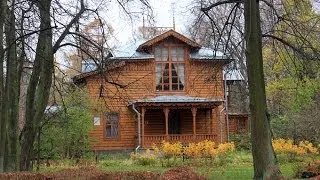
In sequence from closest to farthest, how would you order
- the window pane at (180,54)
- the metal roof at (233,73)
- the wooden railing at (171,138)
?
the metal roof at (233,73), the wooden railing at (171,138), the window pane at (180,54)

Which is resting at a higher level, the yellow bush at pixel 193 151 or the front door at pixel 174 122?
the front door at pixel 174 122

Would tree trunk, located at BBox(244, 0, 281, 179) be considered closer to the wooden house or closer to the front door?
the wooden house

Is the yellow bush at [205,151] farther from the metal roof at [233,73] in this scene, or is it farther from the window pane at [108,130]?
the window pane at [108,130]

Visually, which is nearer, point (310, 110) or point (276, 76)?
point (310, 110)

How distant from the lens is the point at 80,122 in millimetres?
31469

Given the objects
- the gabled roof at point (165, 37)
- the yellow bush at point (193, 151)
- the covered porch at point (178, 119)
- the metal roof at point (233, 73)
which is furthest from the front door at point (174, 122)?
the yellow bush at point (193, 151)

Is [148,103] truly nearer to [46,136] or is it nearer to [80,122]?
[80,122]

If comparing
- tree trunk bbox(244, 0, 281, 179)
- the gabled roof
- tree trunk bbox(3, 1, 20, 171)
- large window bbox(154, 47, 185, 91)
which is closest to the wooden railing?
large window bbox(154, 47, 185, 91)

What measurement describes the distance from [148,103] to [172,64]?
362 centimetres

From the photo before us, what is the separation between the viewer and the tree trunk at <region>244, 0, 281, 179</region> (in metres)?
12.7

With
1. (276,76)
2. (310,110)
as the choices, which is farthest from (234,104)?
(310,110)

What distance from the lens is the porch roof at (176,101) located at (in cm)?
3484

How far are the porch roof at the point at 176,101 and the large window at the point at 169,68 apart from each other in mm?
950

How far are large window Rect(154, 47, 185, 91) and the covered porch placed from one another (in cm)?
110
